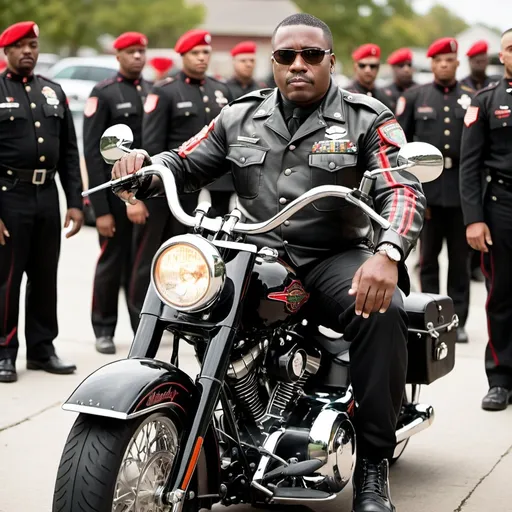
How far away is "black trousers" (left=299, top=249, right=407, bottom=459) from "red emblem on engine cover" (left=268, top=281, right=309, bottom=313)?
0.43ft

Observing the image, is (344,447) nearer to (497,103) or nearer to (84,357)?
(497,103)

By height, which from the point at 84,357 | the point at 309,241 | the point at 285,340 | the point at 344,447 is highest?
the point at 309,241

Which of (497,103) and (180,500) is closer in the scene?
(180,500)

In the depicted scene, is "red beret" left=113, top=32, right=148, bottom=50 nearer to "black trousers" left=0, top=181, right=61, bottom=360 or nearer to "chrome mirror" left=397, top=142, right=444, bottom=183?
"black trousers" left=0, top=181, right=61, bottom=360

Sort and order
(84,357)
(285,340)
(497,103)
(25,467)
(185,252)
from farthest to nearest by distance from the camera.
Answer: (84,357), (497,103), (25,467), (285,340), (185,252)

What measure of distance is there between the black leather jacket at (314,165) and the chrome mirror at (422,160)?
0.45 meters

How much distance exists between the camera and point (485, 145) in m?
6.46

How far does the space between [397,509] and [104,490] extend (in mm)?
1605

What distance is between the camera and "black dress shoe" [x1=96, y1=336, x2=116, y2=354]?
7621mm

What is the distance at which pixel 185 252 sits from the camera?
357 centimetres

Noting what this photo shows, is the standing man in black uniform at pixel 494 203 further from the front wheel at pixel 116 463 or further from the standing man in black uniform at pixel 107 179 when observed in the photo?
the front wheel at pixel 116 463

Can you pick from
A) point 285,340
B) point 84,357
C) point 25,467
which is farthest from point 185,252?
point 84,357

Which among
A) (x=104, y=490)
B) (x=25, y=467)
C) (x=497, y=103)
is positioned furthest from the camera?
(x=497, y=103)

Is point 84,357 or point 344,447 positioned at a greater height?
point 344,447
